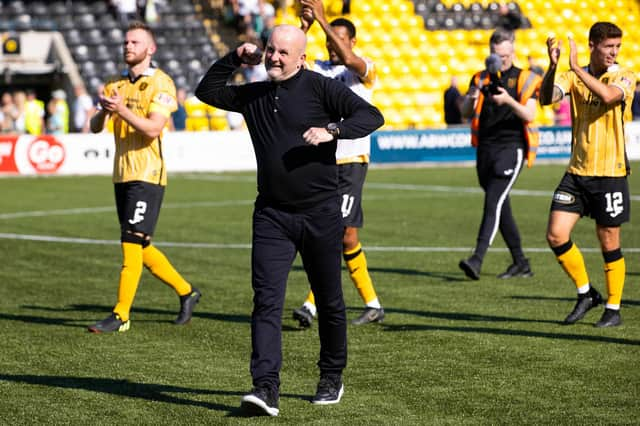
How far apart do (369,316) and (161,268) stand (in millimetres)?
1693

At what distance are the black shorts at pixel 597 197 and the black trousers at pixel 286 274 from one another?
303 cm

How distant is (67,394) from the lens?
721 cm

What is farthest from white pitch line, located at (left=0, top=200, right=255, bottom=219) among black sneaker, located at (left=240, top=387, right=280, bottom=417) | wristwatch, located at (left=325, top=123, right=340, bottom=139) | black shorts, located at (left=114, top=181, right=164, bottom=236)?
wristwatch, located at (left=325, top=123, right=340, bottom=139)

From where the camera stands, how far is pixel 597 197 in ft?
30.7

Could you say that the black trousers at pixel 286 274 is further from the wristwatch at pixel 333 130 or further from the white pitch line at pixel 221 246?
the white pitch line at pixel 221 246

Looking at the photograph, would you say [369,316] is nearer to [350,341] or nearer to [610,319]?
[350,341]

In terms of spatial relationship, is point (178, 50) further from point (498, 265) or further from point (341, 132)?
point (341, 132)

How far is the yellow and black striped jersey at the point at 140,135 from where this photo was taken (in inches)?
368

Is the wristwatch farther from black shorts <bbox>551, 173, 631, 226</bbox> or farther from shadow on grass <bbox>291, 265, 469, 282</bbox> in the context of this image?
shadow on grass <bbox>291, 265, 469, 282</bbox>

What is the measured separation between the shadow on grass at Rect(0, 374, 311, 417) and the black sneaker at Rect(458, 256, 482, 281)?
493cm

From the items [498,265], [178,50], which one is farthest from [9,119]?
[498,265]

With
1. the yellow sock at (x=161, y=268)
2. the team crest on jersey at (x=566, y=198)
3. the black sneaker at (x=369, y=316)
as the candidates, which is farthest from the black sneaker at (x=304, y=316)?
the team crest on jersey at (x=566, y=198)

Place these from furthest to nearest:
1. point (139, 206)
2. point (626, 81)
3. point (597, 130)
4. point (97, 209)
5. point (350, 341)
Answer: point (97, 209)
point (139, 206)
point (597, 130)
point (626, 81)
point (350, 341)

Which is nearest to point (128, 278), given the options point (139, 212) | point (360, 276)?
point (139, 212)
